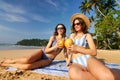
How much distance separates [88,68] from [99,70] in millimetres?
311

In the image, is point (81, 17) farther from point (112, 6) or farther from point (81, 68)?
point (112, 6)

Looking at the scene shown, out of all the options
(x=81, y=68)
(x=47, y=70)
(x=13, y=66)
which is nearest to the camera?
(x=81, y=68)

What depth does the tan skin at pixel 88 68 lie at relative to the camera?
12.6 ft

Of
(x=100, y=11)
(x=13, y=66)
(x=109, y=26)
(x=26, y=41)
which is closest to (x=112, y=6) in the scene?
(x=100, y=11)

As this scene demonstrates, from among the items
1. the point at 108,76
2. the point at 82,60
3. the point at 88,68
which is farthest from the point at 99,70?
the point at 82,60

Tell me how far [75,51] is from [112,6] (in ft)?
122

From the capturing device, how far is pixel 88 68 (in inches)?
163

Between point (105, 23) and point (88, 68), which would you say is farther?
point (105, 23)

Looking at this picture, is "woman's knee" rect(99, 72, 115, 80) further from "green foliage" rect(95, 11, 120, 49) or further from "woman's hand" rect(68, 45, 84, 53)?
"green foliage" rect(95, 11, 120, 49)

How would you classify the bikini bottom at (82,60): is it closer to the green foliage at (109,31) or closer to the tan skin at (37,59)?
the tan skin at (37,59)

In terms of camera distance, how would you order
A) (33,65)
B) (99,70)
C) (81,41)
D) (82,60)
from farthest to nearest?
(33,65), (81,41), (82,60), (99,70)

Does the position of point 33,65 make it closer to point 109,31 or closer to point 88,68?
point 88,68

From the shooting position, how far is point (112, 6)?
39812 mm

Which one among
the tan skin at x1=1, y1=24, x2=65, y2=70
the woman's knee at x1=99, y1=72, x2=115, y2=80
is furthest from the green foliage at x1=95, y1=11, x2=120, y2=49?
the woman's knee at x1=99, y1=72, x2=115, y2=80
